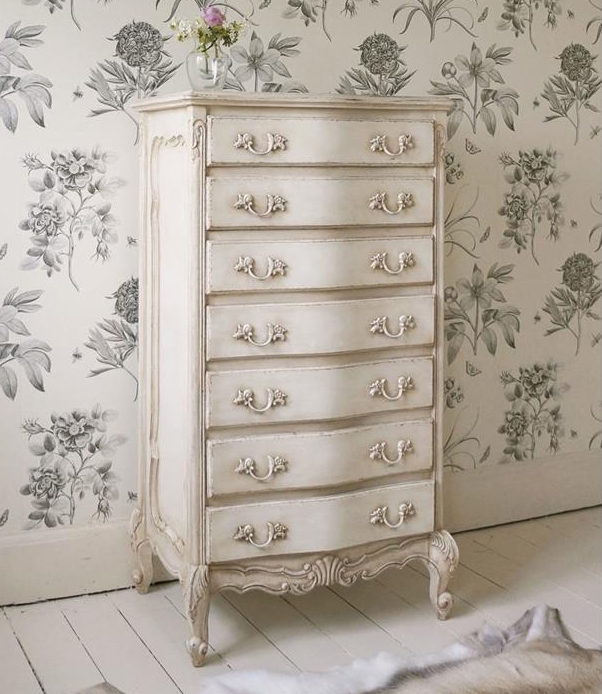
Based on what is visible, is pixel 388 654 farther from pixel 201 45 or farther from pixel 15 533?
pixel 201 45

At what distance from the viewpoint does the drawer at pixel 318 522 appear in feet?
7.68

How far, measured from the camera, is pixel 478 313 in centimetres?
318

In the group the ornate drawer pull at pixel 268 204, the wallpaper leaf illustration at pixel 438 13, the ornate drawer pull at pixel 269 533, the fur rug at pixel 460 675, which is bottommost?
the fur rug at pixel 460 675

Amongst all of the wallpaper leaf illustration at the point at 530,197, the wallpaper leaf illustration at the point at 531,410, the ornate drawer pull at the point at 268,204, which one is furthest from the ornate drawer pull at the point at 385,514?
the wallpaper leaf illustration at the point at 530,197

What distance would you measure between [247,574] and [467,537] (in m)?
1.02

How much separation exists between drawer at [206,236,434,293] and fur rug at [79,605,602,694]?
0.84m

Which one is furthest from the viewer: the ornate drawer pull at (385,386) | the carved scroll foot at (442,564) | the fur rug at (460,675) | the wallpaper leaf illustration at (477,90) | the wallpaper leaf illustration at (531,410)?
the wallpaper leaf illustration at (531,410)

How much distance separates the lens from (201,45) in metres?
2.42

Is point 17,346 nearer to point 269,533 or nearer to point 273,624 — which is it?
point 269,533

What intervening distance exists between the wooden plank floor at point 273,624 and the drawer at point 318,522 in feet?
0.79

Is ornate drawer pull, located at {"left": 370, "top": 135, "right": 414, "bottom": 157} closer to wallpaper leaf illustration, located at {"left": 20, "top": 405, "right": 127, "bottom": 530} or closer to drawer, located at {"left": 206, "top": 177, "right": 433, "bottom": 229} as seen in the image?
drawer, located at {"left": 206, "top": 177, "right": 433, "bottom": 229}

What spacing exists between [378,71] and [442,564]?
4.41 ft

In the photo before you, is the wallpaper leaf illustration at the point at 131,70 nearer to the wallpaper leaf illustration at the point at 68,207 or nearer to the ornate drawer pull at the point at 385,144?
the wallpaper leaf illustration at the point at 68,207

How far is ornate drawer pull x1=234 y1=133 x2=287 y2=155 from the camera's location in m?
2.25
